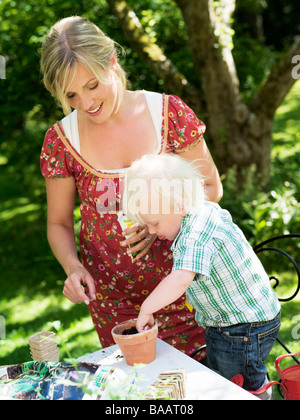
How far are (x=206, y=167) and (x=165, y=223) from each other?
1.86ft

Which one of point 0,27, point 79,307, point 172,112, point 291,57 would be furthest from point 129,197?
point 0,27

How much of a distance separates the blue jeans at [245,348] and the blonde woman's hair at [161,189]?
477mm

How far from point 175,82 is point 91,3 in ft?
5.43

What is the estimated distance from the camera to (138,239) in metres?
2.23

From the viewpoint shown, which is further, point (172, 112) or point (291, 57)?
point (291, 57)

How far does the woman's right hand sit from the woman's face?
0.63 metres

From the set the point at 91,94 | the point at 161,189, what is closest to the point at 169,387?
the point at 161,189

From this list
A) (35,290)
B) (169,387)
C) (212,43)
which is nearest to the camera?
(169,387)

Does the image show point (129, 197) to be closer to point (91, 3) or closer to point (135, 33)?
point (135, 33)

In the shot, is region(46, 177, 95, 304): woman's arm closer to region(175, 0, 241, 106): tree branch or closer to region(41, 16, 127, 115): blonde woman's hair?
region(41, 16, 127, 115): blonde woman's hair

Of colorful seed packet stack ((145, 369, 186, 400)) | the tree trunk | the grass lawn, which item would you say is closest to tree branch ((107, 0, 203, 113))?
the tree trunk

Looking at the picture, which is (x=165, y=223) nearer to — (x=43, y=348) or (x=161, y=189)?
(x=161, y=189)

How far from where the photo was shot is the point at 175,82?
214 inches
